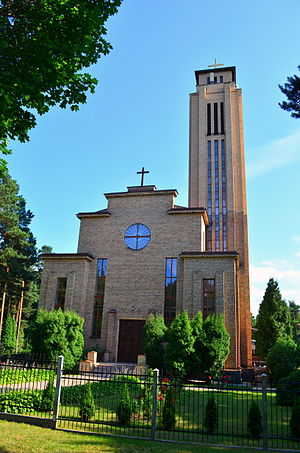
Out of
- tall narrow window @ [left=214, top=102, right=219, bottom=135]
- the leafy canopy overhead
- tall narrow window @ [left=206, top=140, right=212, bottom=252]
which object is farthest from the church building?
the leafy canopy overhead

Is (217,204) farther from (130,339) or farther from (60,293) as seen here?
(60,293)

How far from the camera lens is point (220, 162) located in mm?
36438

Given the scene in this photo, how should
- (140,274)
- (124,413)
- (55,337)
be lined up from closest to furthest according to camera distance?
(124,413)
(55,337)
(140,274)

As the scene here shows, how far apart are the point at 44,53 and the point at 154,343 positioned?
17.5 metres

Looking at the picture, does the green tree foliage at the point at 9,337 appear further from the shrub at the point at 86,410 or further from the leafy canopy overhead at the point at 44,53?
the leafy canopy overhead at the point at 44,53

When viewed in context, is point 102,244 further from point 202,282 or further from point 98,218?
point 202,282

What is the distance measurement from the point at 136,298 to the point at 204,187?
49.6 ft

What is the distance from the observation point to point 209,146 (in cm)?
3747

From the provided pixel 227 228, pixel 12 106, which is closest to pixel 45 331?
pixel 12 106

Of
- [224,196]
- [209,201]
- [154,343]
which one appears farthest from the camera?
[209,201]

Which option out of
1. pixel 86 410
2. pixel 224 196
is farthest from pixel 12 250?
pixel 86 410

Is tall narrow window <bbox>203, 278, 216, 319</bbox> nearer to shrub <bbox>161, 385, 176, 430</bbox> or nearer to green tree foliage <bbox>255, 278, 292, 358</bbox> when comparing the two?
green tree foliage <bbox>255, 278, 292, 358</bbox>

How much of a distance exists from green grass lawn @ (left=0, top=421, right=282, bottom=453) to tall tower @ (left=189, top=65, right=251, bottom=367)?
77.4ft

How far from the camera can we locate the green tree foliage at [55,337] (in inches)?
802
